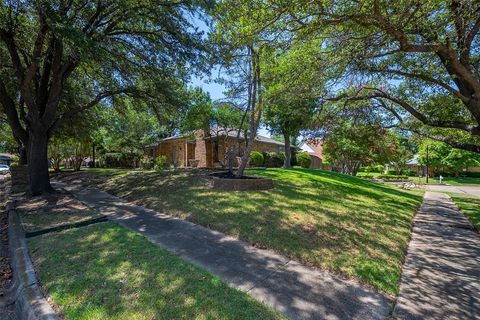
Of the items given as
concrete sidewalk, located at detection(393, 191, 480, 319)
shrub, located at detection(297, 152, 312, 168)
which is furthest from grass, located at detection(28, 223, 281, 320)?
shrub, located at detection(297, 152, 312, 168)

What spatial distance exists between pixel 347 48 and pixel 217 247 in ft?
16.5

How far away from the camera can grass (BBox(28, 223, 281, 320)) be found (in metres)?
2.86

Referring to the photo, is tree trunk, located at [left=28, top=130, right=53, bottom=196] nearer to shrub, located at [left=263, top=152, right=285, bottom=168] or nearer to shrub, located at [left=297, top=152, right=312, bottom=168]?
shrub, located at [left=263, top=152, right=285, bottom=168]

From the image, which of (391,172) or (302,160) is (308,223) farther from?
(391,172)

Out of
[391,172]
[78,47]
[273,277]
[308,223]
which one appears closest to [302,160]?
[391,172]

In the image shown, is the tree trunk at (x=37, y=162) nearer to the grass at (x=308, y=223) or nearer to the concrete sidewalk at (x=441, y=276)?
the grass at (x=308, y=223)

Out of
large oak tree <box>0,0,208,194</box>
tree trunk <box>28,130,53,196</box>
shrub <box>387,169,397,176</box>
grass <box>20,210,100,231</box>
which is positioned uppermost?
large oak tree <box>0,0,208,194</box>

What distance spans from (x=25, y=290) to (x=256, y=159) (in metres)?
21.3

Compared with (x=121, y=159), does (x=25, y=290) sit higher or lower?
lower

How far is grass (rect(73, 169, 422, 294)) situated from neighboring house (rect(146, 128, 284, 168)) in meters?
13.1

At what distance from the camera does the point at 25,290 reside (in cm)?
340

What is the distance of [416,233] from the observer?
6.91m

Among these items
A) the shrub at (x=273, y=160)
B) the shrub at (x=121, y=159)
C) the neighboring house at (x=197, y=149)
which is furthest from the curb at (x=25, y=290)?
the shrub at (x=121, y=159)

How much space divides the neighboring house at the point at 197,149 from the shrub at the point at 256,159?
1168 millimetres
